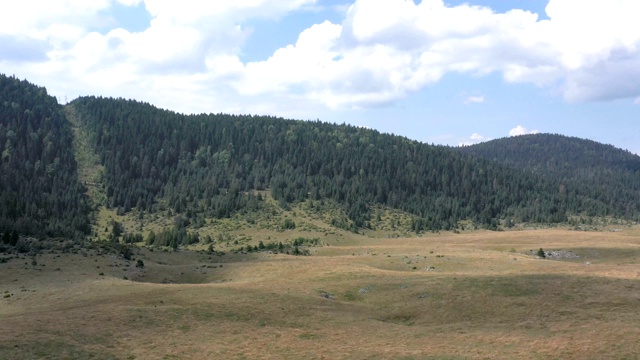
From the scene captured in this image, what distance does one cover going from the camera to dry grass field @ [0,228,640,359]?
3669cm

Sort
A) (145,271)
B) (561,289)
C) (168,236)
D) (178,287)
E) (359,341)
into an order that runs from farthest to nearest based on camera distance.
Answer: (168,236) < (145,271) < (178,287) < (561,289) < (359,341)

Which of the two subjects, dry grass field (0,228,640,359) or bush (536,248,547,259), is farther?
bush (536,248,547,259)

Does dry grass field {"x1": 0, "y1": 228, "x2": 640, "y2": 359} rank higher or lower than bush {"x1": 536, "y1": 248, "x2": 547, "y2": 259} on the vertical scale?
lower

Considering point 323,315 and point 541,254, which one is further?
point 541,254

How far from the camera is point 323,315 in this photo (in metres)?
48.5

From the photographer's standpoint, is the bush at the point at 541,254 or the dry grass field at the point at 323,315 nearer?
the dry grass field at the point at 323,315

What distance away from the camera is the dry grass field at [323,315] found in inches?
1444

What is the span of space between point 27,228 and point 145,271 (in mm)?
68545

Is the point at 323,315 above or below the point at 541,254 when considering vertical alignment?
below

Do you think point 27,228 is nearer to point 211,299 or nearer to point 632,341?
point 211,299

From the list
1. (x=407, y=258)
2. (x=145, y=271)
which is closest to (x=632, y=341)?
(x=407, y=258)

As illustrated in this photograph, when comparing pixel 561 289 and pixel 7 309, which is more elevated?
pixel 561 289

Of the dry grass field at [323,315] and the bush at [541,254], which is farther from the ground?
the bush at [541,254]

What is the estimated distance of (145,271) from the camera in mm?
80000
